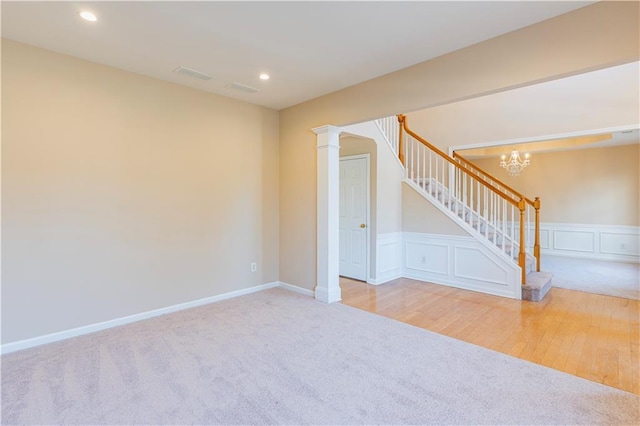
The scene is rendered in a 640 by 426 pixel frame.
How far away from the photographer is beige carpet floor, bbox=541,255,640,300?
467cm

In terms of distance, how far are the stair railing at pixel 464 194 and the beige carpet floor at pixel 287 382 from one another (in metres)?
2.42

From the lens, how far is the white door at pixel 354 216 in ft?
16.8

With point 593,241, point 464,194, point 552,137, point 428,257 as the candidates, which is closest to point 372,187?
point 428,257

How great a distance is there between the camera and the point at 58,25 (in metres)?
2.48

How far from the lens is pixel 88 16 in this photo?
93.1 inches

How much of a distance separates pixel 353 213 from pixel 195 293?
2.75m

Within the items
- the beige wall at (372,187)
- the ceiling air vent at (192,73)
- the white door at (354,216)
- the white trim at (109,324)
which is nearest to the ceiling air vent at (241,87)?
the ceiling air vent at (192,73)

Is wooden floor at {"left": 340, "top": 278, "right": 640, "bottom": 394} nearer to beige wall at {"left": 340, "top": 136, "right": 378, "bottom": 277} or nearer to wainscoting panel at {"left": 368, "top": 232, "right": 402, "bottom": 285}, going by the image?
wainscoting panel at {"left": 368, "top": 232, "right": 402, "bottom": 285}

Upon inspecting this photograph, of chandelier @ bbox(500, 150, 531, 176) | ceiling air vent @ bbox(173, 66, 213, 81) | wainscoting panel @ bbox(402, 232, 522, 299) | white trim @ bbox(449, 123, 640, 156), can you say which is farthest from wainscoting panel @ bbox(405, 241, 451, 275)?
ceiling air vent @ bbox(173, 66, 213, 81)

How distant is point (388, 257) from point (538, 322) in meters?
2.24

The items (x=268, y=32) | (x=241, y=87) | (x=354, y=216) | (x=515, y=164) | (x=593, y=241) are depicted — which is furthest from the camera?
(x=515, y=164)

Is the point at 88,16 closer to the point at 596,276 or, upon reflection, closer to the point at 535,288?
the point at 535,288

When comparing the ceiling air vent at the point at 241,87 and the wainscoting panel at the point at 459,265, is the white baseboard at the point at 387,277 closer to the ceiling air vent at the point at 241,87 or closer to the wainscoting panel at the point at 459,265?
the wainscoting panel at the point at 459,265

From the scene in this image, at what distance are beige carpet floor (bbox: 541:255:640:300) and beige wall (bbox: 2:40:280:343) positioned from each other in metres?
5.15
